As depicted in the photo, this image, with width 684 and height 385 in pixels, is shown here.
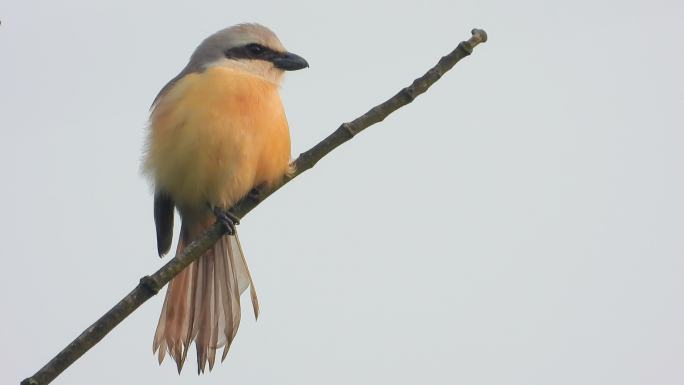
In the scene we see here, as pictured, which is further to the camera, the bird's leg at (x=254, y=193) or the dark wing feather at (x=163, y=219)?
the dark wing feather at (x=163, y=219)

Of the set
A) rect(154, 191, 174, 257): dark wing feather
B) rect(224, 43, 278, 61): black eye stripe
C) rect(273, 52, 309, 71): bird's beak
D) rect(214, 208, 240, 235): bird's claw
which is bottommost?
rect(214, 208, 240, 235): bird's claw

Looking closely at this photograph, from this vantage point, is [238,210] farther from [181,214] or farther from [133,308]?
[133,308]

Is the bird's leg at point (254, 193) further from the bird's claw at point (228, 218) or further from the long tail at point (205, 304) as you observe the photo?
the long tail at point (205, 304)

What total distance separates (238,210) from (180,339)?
718 millimetres

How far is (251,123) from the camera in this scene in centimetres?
527

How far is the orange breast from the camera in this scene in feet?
16.9

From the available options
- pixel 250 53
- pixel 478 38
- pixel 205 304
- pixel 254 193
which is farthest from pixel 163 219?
pixel 478 38

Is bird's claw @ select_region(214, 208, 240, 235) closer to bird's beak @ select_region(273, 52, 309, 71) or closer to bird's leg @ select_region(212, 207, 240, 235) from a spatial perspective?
bird's leg @ select_region(212, 207, 240, 235)

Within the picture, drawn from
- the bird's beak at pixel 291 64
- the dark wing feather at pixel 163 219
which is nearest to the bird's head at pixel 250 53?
the bird's beak at pixel 291 64

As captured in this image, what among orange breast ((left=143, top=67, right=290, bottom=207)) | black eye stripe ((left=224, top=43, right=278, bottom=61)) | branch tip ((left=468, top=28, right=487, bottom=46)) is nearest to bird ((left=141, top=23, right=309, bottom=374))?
orange breast ((left=143, top=67, right=290, bottom=207))

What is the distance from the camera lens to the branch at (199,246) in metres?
3.07

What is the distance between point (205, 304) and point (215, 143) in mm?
905

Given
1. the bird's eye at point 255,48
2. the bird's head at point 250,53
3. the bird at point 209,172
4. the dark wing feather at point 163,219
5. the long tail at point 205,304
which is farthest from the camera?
the bird's eye at point 255,48

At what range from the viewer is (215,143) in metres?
5.16
